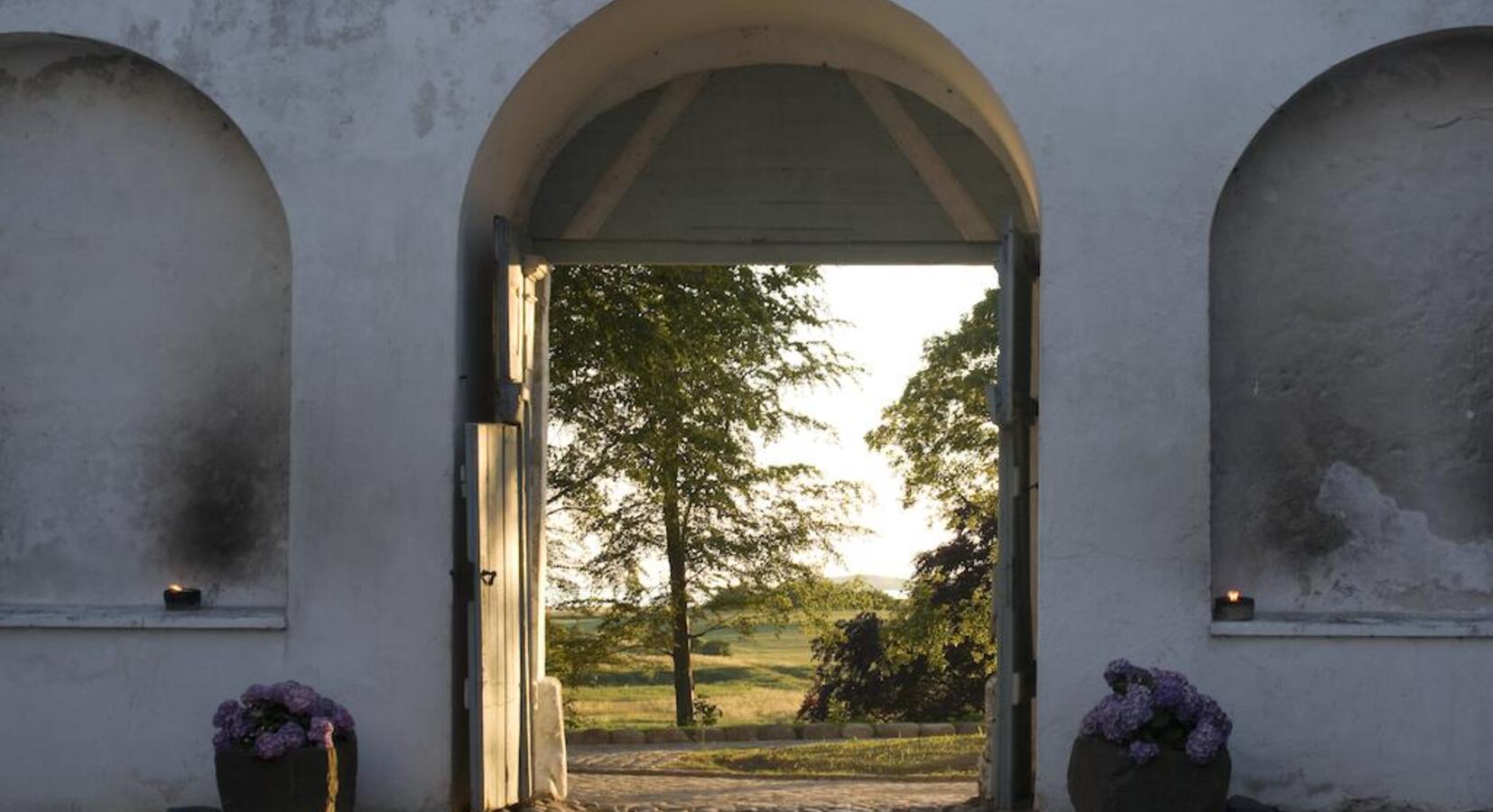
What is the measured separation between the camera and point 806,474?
61.3ft

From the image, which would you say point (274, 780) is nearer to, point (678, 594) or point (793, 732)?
point (793, 732)

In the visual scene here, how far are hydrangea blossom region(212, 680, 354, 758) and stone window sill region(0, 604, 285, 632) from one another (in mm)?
573

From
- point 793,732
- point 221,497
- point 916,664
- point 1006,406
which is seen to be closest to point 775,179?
point 1006,406

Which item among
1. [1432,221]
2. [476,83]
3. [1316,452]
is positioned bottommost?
[1316,452]

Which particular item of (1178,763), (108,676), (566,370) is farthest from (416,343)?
(566,370)

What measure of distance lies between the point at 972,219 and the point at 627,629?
30.7 ft

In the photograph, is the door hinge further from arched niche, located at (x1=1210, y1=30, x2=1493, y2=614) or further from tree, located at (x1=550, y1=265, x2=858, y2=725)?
tree, located at (x1=550, y1=265, x2=858, y2=725)

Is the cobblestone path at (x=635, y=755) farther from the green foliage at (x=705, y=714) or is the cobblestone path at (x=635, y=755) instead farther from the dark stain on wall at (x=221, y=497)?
the dark stain on wall at (x=221, y=497)

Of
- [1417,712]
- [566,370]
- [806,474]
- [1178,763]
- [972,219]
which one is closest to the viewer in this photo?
[1178,763]

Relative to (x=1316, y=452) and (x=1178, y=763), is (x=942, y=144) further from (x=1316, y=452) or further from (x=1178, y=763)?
(x=1178, y=763)

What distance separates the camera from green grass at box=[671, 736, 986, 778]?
12875 millimetres

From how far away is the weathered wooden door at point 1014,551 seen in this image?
877 cm

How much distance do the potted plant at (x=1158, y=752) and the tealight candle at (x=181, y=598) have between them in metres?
3.82

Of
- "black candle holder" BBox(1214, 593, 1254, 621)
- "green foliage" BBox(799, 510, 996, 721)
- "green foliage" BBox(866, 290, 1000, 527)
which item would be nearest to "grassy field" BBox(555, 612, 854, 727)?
"green foliage" BBox(799, 510, 996, 721)
